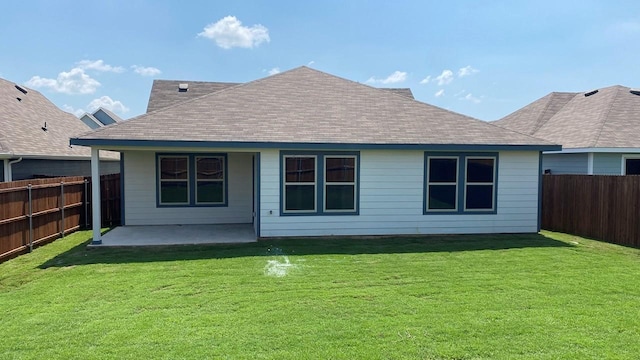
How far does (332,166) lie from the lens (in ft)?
34.9

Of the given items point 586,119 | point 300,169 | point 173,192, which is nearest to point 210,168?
point 173,192

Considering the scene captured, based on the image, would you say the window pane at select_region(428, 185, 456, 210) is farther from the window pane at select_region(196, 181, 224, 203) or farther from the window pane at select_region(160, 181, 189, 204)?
the window pane at select_region(160, 181, 189, 204)

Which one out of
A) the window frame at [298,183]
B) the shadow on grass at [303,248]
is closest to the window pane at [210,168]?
the window frame at [298,183]

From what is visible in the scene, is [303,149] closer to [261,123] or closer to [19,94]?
[261,123]

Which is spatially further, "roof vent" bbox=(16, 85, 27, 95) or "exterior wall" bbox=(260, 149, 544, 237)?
"roof vent" bbox=(16, 85, 27, 95)

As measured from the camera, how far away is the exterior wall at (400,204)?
10.5 metres

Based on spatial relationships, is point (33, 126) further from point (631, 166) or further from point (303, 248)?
point (631, 166)

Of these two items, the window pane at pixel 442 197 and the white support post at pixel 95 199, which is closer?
the white support post at pixel 95 199

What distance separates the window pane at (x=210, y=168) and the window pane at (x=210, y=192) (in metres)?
0.19

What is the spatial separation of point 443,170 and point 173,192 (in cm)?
808

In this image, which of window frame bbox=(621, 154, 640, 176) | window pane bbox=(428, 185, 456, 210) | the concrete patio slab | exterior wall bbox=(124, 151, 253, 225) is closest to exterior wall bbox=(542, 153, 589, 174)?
window frame bbox=(621, 154, 640, 176)

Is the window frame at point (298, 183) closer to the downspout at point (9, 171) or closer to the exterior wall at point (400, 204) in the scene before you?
the exterior wall at point (400, 204)

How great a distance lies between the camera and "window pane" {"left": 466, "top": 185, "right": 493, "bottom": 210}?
1116 cm

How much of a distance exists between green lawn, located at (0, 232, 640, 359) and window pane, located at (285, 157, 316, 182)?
6.85 ft
